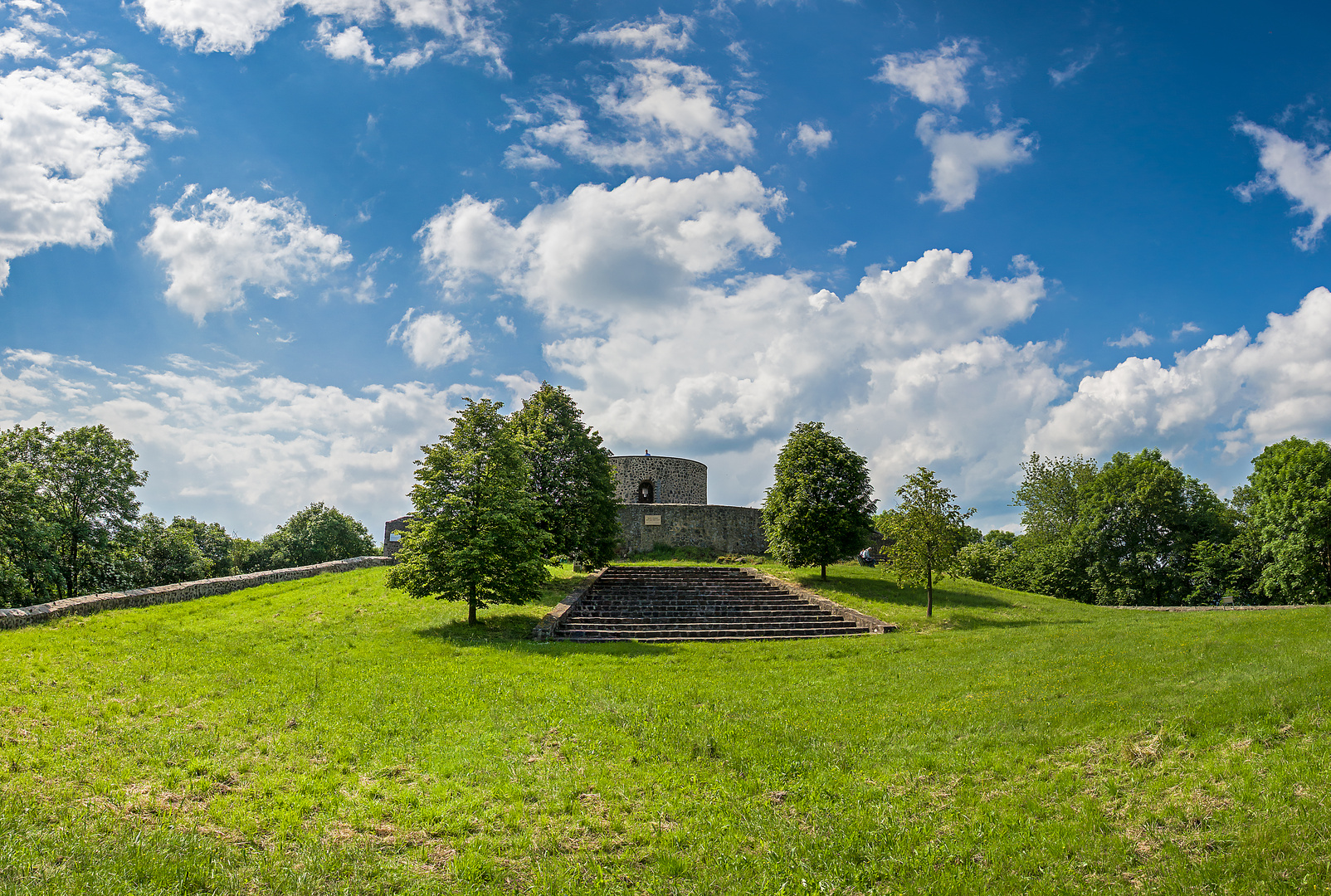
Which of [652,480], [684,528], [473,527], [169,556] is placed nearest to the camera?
[473,527]

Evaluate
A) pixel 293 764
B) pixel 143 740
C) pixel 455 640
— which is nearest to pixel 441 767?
pixel 293 764

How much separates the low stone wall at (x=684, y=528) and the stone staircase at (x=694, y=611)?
1015cm

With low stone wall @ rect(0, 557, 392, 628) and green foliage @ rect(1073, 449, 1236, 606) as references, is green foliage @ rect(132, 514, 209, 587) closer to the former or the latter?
low stone wall @ rect(0, 557, 392, 628)

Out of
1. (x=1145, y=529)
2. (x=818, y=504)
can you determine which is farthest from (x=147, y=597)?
(x=1145, y=529)

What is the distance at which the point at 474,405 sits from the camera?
67.2ft

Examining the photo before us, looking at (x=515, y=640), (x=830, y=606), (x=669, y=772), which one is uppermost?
(x=830, y=606)

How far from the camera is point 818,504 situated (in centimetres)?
2705

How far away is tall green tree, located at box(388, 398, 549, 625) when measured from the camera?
60.6 ft

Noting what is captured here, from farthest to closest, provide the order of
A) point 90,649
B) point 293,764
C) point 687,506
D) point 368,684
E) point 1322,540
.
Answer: point 687,506, point 1322,540, point 90,649, point 368,684, point 293,764

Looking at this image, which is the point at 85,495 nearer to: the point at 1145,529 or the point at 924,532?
the point at 924,532

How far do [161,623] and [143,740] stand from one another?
10.5m

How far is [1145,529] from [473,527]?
33.9 metres

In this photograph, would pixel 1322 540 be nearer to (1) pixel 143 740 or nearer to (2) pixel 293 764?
(2) pixel 293 764

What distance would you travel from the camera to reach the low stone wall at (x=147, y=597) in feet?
52.2
